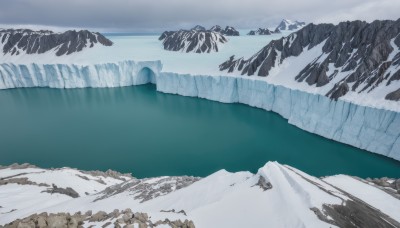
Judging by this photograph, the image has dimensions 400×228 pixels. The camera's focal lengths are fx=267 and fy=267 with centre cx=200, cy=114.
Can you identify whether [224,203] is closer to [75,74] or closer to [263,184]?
[263,184]

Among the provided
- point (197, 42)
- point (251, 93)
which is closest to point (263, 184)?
point (251, 93)

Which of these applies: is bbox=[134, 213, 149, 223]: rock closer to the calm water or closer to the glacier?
the calm water

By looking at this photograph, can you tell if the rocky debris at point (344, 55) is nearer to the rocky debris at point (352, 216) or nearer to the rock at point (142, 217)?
the rocky debris at point (352, 216)

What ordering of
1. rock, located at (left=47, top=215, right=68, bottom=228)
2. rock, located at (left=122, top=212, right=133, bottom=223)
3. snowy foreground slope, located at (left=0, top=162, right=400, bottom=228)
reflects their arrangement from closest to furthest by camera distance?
Result: rock, located at (left=47, top=215, right=68, bottom=228)
rock, located at (left=122, top=212, right=133, bottom=223)
snowy foreground slope, located at (left=0, top=162, right=400, bottom=228)

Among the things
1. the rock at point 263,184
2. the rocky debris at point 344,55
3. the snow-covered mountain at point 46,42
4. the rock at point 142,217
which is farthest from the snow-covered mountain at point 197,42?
the rock at point 142,217

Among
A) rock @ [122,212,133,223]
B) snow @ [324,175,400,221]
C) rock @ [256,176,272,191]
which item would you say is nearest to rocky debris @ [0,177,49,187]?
rock @ [122,212,133,223]

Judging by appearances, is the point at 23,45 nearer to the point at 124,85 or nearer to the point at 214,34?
the point at 124,85
